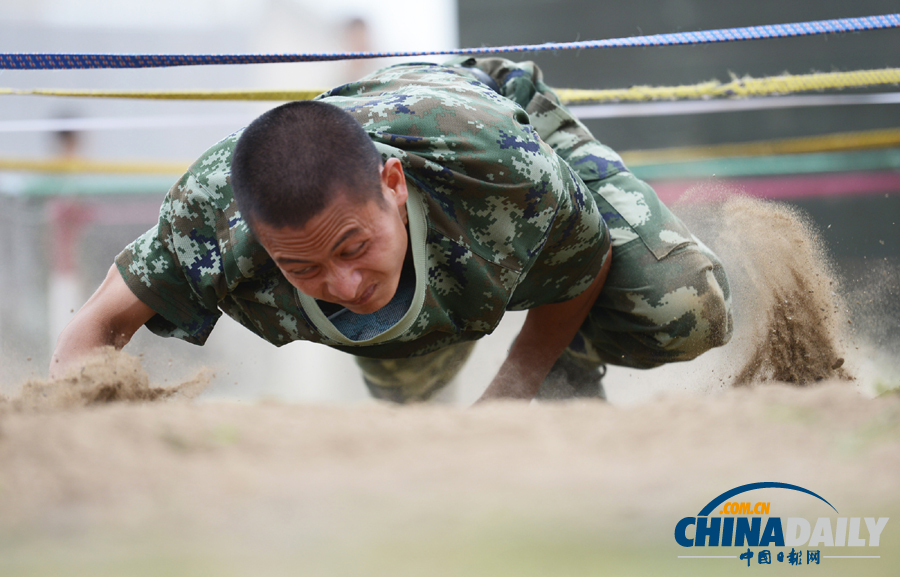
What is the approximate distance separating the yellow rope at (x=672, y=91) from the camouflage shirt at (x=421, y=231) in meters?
0.73

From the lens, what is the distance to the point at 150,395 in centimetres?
136

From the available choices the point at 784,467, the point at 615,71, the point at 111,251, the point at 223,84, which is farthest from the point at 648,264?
the point at 223,84

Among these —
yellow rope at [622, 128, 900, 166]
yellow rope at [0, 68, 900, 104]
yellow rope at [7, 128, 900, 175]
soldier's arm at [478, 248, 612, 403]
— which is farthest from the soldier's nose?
yellow rope at [622, 128, 900, 166]

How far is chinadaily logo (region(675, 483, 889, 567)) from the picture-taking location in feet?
2.63

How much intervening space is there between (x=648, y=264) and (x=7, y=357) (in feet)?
5.11

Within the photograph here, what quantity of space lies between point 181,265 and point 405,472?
0.58m

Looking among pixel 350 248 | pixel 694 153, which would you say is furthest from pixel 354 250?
pixel 694 153

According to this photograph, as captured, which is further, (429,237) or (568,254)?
(568,254)

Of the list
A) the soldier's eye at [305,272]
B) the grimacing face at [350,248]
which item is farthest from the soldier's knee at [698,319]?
the soldier's eye at [305,272]

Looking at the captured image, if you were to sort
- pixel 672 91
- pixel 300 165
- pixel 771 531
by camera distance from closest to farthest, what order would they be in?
pixel 771 531 < pixel 300 165 < pixel 672 91

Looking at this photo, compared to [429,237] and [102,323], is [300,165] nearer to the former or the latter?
[429,237]

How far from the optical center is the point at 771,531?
0.85 metres

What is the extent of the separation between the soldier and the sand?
16cm

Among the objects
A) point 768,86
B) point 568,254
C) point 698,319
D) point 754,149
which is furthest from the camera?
point 754,149
